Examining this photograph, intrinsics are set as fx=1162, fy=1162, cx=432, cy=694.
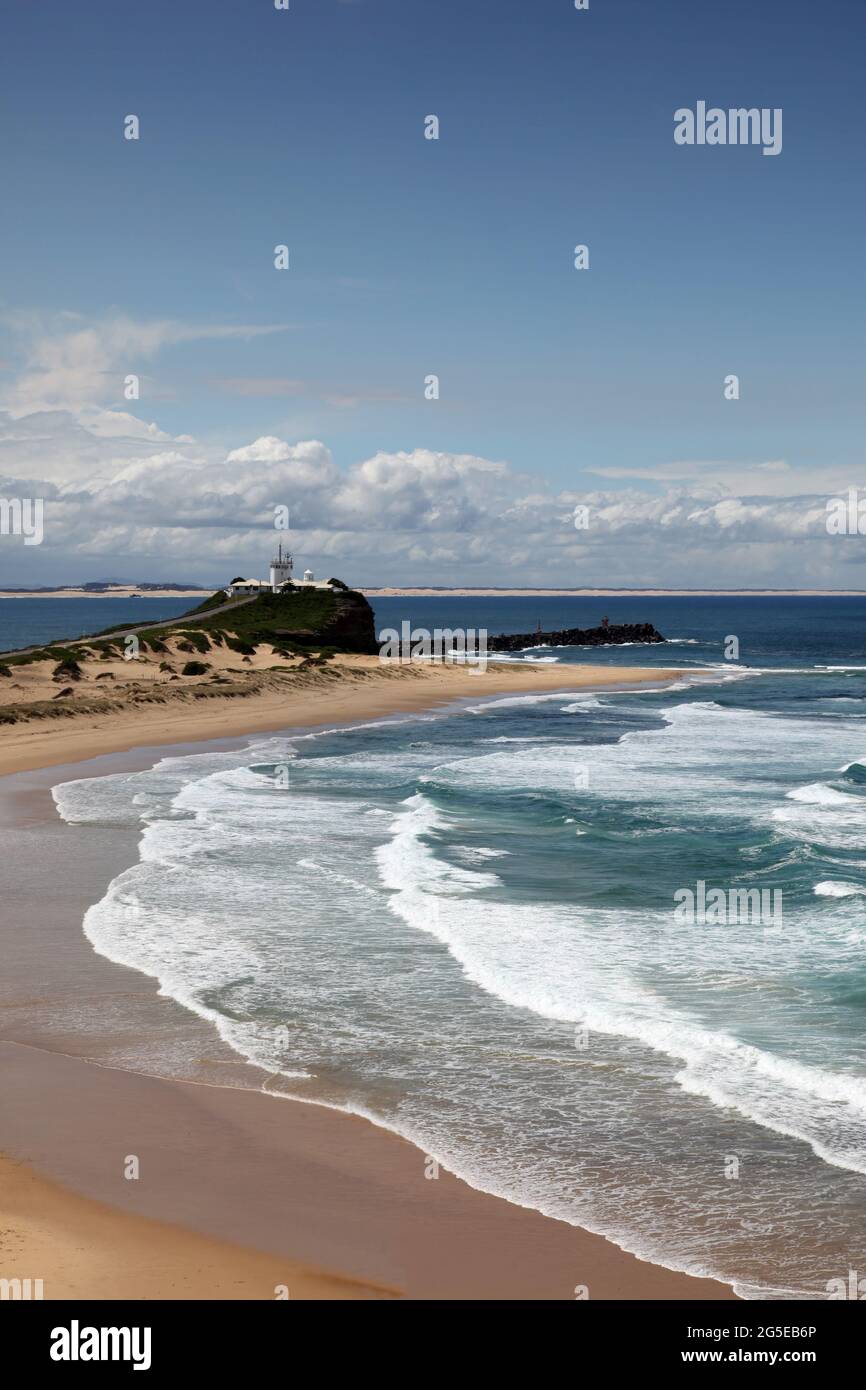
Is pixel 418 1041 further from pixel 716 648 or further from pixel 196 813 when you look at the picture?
pixel 716 648

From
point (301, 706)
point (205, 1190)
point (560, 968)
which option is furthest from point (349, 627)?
point (205, 1190)

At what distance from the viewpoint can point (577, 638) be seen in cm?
12612

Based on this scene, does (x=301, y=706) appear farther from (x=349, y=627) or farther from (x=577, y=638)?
(x=577, y=638)

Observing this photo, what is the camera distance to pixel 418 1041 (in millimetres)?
13141

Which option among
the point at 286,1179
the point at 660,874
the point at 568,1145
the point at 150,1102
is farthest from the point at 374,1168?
the point at 660,874

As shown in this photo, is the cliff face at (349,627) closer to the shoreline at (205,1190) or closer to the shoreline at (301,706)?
the shoreline at (301,706)

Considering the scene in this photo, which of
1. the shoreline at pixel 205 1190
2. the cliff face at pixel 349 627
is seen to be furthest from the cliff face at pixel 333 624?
the shoreline at pixel 205 1190

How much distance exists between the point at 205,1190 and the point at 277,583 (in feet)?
351

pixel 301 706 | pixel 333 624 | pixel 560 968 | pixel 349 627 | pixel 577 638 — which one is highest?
pixel 333 624

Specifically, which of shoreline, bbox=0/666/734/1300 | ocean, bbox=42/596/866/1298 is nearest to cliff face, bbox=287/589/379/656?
ocean, bbox=42/596/866/1298

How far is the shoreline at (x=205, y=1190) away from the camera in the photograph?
8039 millimetres
